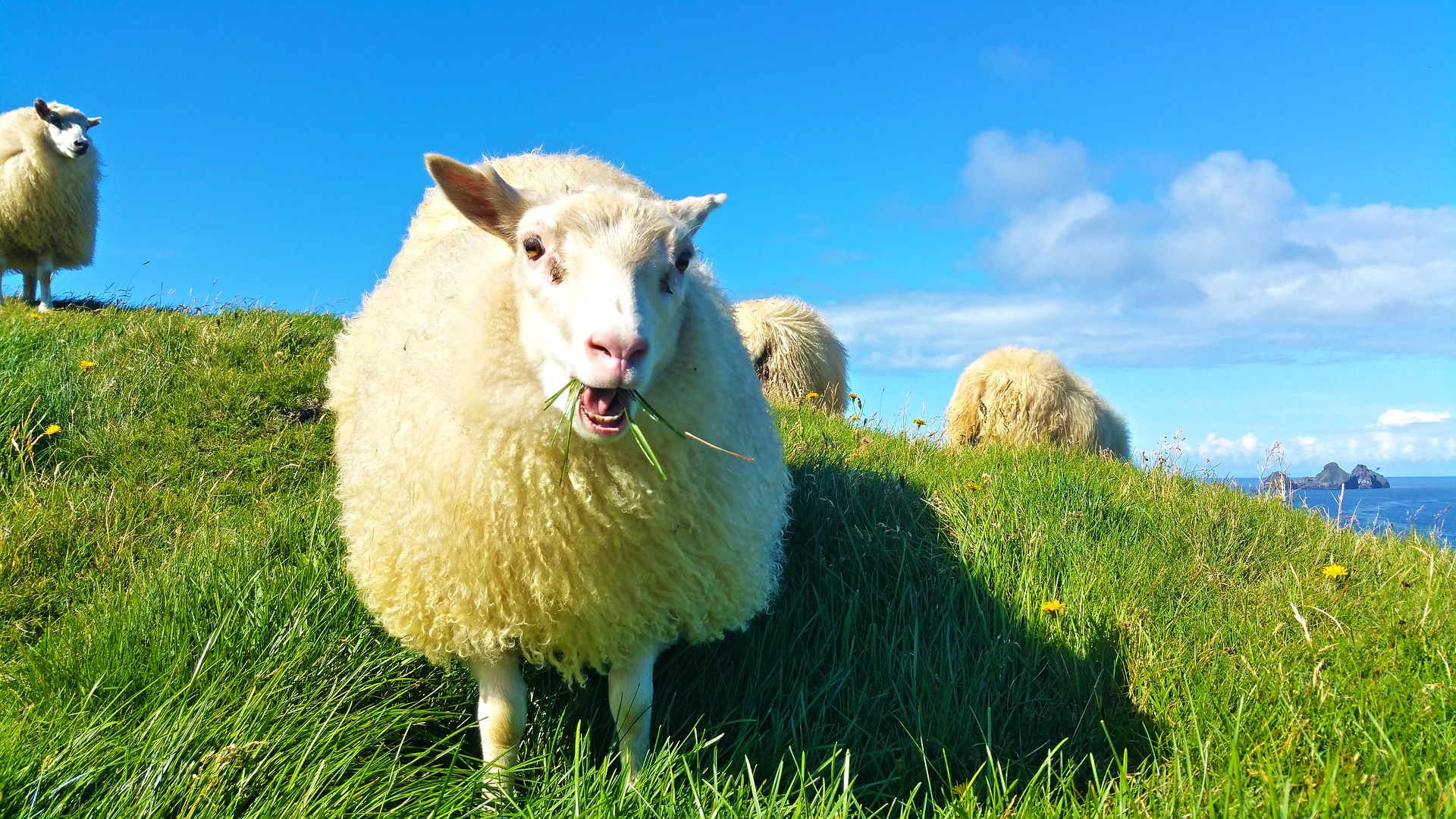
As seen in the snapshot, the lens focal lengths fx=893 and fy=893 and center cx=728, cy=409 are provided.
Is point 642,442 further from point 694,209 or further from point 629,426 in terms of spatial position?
point 694,209

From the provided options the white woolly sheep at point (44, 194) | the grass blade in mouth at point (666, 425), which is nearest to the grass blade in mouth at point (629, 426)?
the grass blade in mouth at point (666, 425)

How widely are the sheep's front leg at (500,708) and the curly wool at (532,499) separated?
0.24ft

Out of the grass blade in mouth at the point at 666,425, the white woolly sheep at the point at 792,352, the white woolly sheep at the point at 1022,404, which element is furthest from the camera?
the white woolly sheep at the point at 792,352

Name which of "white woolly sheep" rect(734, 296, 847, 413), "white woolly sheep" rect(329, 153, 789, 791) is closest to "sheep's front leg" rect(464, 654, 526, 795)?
"white woolly sheep" rect(329, 153, 789, 791)

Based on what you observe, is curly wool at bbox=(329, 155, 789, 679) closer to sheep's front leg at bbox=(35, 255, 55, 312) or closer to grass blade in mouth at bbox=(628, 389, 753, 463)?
grass blade in mouth at bbox=(628, 389, 753, 463)

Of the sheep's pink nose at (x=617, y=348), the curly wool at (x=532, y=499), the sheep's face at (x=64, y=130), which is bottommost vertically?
the curly wool at (x=532, y=499)

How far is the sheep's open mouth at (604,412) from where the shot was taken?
2.49 meters

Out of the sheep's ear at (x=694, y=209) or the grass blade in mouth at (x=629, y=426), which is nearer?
the grass blade in mouth at (x=629, y=426)

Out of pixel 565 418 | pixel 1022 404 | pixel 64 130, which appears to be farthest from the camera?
pixel 64 130

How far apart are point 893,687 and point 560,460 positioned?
1729 millimetres

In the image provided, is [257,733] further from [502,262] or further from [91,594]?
[91,594]

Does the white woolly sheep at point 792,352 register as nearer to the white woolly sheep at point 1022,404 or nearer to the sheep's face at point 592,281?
the white woolly sheep at point 1022,404

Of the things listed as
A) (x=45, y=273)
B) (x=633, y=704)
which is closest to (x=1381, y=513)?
(x=633, y=704)

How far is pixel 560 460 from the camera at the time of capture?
2.81 metres
